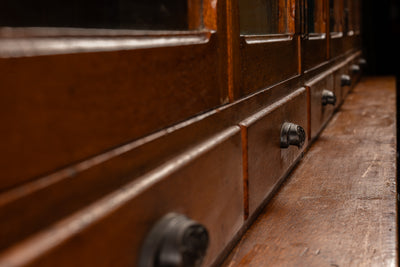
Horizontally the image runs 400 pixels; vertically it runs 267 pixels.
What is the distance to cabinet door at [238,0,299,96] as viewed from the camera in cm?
96

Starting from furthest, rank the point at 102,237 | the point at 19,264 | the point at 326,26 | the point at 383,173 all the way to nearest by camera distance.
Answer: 1. the point at 326,26
2. the point at 383,173
3. the point at 102,237
4. the point at 19,264

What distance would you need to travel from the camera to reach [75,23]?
24.3 inches

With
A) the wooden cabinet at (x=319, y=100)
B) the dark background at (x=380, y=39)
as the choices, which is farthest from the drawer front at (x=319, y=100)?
the dark background at (x=380, y=39)

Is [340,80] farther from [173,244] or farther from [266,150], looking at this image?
[173,244]

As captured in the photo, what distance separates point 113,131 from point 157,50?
14cm

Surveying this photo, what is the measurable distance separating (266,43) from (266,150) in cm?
25

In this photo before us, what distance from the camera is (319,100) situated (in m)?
1.75

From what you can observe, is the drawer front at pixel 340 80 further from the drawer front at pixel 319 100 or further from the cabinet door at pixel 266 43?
the cabinet door at pixel 266 43

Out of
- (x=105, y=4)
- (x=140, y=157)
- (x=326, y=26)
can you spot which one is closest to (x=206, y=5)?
(x=105, y=4)

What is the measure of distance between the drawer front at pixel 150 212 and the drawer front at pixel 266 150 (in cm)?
7

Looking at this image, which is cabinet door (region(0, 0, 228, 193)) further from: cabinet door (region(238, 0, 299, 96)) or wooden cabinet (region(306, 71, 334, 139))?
wooden cabinet (region(306, 71, 334, 139))

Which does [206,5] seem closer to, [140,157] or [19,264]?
[140,157]

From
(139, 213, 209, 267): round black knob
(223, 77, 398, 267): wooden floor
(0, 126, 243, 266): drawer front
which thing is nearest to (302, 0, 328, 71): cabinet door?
(223, 77, 398, 267): wooden floor

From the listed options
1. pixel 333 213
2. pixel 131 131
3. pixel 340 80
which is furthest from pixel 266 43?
pixel 340 80
